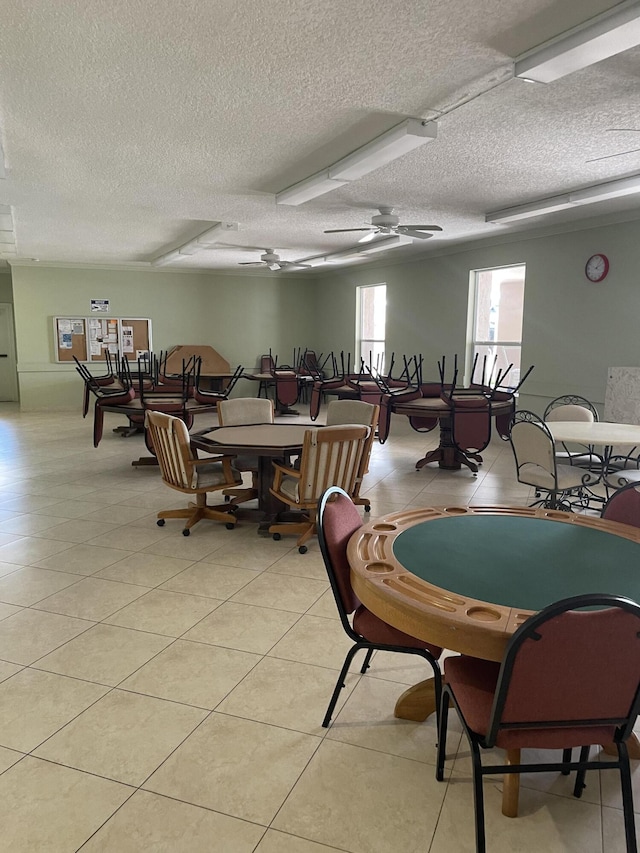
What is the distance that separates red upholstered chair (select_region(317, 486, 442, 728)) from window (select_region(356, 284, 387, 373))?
920 centimetres

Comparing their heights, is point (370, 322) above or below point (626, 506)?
above

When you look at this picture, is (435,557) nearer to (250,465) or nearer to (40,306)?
(250,465)

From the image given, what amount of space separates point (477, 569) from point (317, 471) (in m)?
2.01

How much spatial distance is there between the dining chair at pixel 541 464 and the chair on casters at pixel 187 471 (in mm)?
2015

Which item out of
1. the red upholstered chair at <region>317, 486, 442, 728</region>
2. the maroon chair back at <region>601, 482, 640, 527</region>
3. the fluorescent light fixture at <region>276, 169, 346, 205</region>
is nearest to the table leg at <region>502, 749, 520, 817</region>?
the red upholstered chair at <region>317, 486, 442, 728</region>

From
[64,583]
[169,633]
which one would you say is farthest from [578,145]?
[64,583]

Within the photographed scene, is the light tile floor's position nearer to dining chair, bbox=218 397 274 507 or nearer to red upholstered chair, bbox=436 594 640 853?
red upholstered chair, bbox=436 594 640 853

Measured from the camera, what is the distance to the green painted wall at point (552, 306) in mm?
6426

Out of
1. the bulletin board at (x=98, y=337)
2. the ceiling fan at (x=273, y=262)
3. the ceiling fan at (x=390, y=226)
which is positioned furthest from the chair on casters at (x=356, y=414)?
the bulletin board at (x=98, y=337)

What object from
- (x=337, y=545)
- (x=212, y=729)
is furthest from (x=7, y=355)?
(x=337, y=545)

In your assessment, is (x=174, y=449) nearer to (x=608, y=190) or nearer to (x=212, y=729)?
(x=212, y=729)

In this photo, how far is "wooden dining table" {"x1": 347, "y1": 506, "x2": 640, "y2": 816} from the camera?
1.54m

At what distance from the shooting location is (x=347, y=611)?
6.51 ft

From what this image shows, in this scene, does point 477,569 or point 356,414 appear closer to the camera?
point 477,569
